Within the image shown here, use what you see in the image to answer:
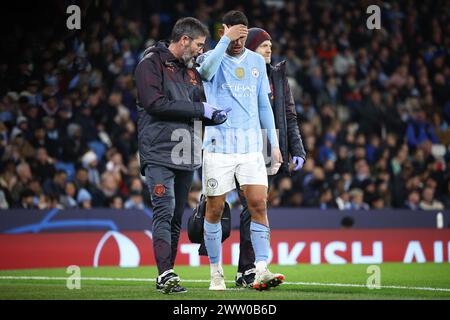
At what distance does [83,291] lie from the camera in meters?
7.91

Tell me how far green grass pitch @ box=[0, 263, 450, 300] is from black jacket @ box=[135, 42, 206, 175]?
3.88ft

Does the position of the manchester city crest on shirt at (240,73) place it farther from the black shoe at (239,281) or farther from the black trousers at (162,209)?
the black shoe at (239,281)

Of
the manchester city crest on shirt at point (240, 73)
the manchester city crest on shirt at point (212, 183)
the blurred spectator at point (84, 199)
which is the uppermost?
the manchester city crest on shirt at point (240, 73)

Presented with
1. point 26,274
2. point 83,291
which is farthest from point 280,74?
point 26,274

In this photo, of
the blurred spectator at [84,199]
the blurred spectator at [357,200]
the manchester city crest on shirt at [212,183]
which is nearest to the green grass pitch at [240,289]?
the manchester city crest on shirt at [212,183]

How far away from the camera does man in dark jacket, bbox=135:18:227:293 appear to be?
776 centimetres

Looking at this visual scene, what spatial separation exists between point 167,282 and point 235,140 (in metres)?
1.41

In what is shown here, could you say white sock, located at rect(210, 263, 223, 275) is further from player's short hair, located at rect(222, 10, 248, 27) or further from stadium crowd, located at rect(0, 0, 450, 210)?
stadium crowd, located at rect(0, 0, 450, 210)

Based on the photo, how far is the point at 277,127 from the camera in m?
8.78

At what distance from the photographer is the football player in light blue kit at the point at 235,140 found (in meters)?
7.99

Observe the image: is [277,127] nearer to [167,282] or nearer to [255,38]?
[255,38]

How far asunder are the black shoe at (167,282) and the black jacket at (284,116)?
5.83 feet
